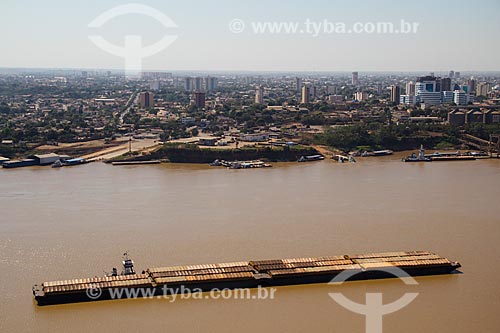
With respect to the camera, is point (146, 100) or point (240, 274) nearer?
point (240, 274)

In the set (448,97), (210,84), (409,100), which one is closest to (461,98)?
(448,97)

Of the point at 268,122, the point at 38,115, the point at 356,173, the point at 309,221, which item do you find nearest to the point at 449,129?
the point at 268,122

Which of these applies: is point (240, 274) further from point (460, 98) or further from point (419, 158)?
point (460, 98)

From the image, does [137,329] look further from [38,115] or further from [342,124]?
[38,115]

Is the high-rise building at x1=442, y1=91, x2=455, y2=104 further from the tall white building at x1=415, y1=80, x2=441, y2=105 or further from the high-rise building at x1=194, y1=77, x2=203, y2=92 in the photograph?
the high-rise building at x1=194, y1=77, x2=203, y2=92

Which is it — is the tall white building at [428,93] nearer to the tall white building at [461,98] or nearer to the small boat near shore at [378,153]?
the tall white building at [461,98]
